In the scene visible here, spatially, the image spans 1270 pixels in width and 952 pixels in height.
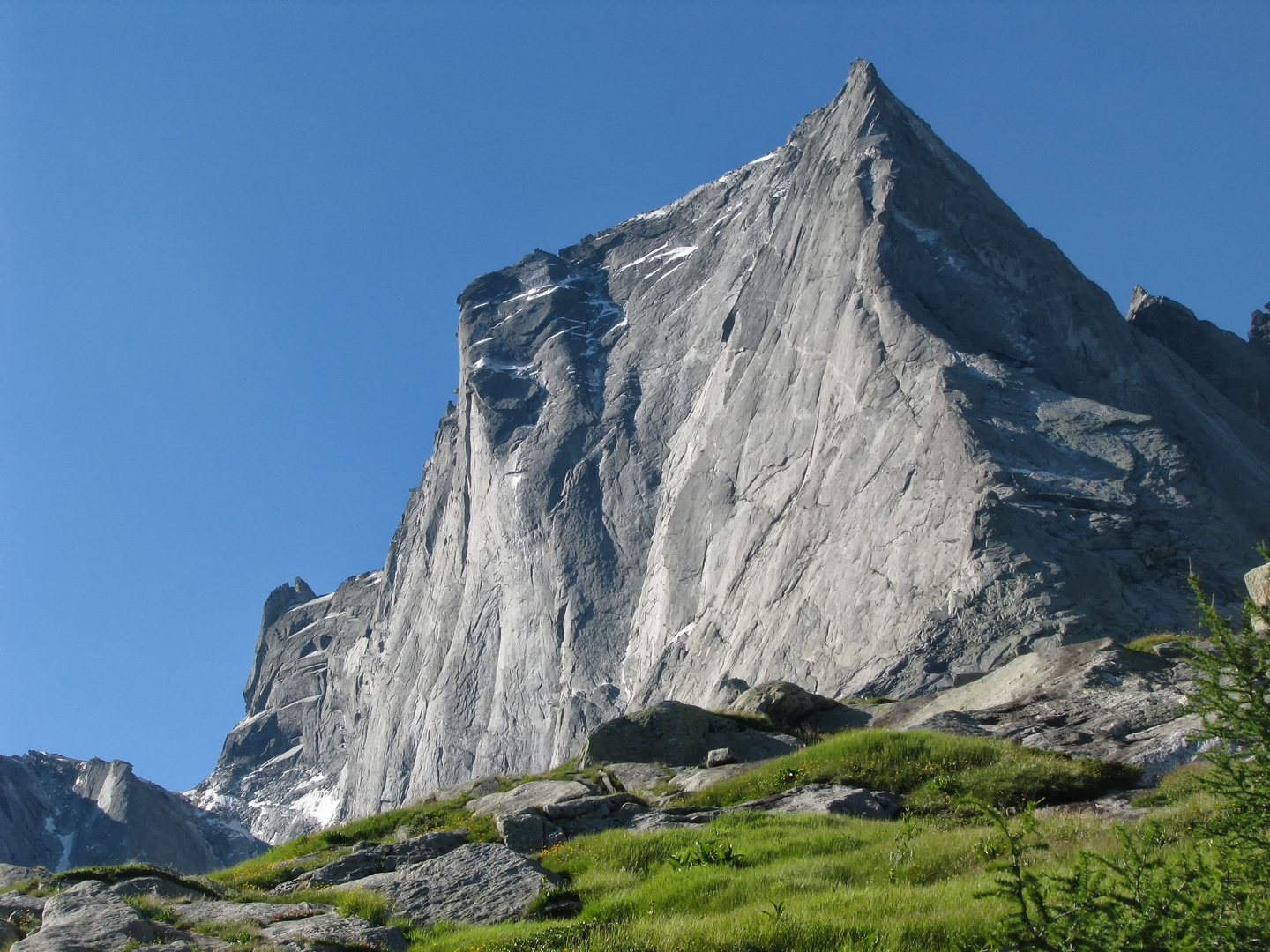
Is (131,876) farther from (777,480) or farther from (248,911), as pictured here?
(777,480)

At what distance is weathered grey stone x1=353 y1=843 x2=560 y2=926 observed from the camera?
12.5 metres

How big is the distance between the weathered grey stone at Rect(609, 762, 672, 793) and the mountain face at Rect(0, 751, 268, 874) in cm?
11089

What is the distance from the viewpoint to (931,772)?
17.5 meters

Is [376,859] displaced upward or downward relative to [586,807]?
downward

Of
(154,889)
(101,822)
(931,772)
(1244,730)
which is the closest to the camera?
(1244,730)

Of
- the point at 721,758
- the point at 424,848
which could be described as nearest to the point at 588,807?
the point at 424,848

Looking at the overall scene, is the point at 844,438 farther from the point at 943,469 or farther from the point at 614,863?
the point at 614,863

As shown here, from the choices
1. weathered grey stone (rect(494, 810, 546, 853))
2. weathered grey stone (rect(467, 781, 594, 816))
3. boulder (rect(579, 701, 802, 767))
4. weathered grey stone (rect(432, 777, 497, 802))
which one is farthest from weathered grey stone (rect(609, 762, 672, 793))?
weathered grey stone (rect(494, 810, 546, 853))

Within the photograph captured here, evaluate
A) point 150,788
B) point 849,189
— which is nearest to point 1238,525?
point 849,189

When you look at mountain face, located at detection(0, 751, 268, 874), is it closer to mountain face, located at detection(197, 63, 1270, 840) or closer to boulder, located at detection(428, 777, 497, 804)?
mountain face, located at detection(197, 63, 1270, 840)

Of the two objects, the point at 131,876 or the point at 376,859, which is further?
the point at 376,859

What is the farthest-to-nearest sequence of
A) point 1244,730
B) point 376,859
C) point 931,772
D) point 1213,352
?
point 1213,352 < point 931,772 < point 376,859 < point 1244,730

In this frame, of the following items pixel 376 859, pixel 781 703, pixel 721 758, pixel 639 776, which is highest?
pixel 781 703

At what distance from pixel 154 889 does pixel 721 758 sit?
10.2m
